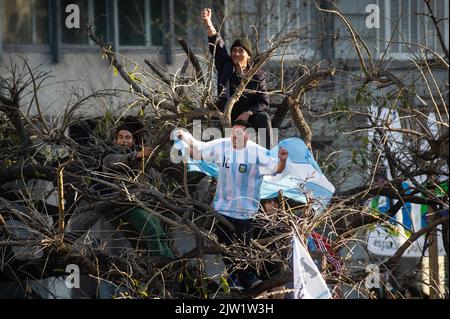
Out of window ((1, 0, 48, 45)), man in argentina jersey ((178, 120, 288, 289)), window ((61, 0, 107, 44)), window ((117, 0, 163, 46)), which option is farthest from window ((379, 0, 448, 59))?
window ((1, 0, 48, 45))

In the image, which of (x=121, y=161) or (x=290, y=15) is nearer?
(x=121, y=161)

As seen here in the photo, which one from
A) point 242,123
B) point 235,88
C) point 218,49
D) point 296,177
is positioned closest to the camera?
point 296,177

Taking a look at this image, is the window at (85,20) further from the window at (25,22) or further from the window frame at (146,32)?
the window at (25,22)

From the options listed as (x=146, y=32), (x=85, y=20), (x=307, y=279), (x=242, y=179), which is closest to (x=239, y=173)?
(x=242, y=179)

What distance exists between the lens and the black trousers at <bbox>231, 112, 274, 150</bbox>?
1175 cm

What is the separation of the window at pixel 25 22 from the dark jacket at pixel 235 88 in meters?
8.71

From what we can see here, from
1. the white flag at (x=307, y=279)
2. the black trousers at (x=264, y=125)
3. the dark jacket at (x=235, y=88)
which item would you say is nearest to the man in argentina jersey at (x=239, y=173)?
the black trousers at (x=264, y=125)

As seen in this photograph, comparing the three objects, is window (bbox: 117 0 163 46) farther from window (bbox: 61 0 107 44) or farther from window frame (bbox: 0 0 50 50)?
window frame (bbox: 0 0 50 50)

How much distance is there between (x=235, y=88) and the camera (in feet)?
39.0

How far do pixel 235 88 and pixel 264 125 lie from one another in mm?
446

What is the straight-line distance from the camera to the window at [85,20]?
2052cm

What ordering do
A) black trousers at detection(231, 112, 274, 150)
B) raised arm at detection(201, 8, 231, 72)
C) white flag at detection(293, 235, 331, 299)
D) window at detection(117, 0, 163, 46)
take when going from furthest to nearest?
window at detection(117, 0, 163, 46), raised arm at detection(201, 8, 231, 72), black trousers at detection(231, 112, 274, 150), white flag at detection(293, 235, 331, 299)

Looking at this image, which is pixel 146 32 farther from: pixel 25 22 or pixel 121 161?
pixel 121 161
